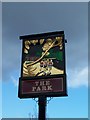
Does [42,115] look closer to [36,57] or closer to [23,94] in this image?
[23,94]

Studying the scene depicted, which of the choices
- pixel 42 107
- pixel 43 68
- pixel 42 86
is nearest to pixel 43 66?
pixel 43 68

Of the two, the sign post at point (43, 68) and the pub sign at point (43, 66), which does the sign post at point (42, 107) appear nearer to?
the sign post at point (43, 68)

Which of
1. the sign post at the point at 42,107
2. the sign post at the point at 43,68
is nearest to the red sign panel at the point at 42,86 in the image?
the sign post at the point at 43,68

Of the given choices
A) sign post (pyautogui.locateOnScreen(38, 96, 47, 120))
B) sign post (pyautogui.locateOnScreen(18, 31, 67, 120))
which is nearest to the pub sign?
sign post (pyautogui.locateOnScreen(18, 31, 67, 120))

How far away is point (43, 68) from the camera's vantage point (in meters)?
21.5

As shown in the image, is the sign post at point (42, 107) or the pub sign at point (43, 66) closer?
the sign post at point (42, 107)

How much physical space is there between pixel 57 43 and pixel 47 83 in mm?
2043

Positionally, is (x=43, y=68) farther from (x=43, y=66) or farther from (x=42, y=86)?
(x=42, y=86)

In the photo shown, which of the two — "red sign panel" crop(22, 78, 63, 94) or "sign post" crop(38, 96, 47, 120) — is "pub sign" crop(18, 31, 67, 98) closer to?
"red sign panel" crop(22, 78, 63, 94)

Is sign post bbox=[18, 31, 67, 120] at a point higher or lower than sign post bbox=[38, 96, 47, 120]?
higher

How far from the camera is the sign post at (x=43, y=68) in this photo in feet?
A: 68.6

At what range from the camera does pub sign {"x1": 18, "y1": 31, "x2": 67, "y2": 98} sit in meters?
20.9

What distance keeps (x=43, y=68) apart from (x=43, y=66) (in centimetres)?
10

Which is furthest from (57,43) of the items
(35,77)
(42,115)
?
(42,115)
